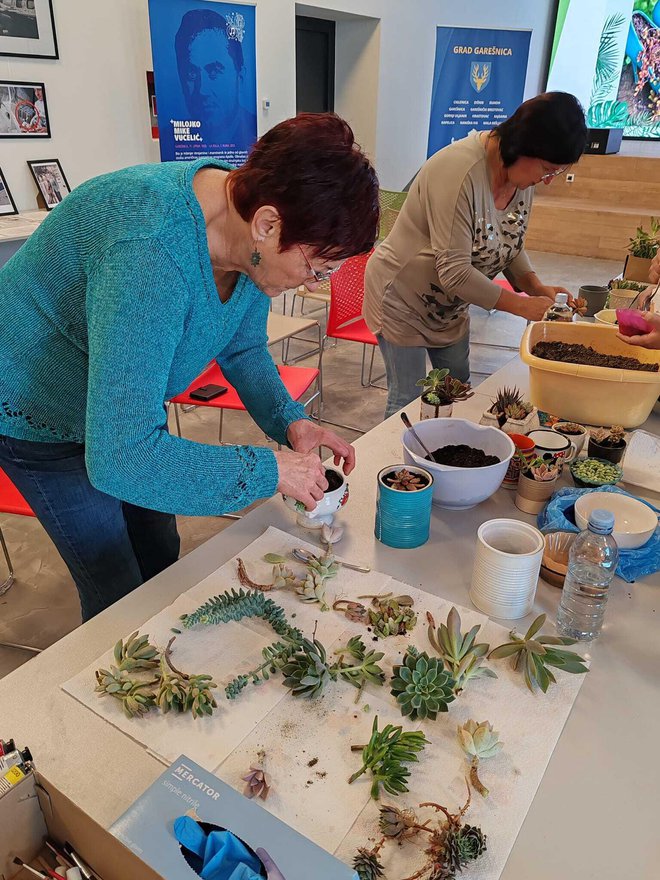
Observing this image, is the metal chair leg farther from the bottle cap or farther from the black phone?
the bottle cap

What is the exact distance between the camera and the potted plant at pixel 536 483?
1.22 m

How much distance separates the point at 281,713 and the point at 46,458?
594 mm

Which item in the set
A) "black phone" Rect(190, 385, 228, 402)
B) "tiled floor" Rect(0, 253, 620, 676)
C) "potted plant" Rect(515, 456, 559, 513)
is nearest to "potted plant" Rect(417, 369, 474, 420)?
"potted plant" Rect(515, 456, 559, 513)

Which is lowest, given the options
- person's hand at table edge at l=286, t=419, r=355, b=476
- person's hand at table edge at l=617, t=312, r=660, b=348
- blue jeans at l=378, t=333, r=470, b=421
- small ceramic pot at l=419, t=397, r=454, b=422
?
blue jeans at l=378, t=333, r=470, b=421

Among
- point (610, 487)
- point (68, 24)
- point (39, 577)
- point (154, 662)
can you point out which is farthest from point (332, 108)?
point (154, 662)

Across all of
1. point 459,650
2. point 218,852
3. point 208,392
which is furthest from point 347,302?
point 218,852

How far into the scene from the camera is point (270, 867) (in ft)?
1.87

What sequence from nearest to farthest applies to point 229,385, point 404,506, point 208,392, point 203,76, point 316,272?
point 316,272 < point 404,506 < point 208,392 < point 229,385 < point 203,76

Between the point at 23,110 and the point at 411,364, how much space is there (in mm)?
2788

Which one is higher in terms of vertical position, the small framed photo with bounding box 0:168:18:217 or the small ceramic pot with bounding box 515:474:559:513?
the small framed photo with bounding box 0:168:18:217

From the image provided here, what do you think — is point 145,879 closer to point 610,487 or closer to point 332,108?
point 610,487

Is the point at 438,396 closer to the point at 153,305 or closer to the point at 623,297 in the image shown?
the point at 153,305

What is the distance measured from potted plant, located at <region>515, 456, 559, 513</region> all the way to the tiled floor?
1438 mm

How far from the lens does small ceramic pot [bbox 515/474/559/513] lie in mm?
1219
